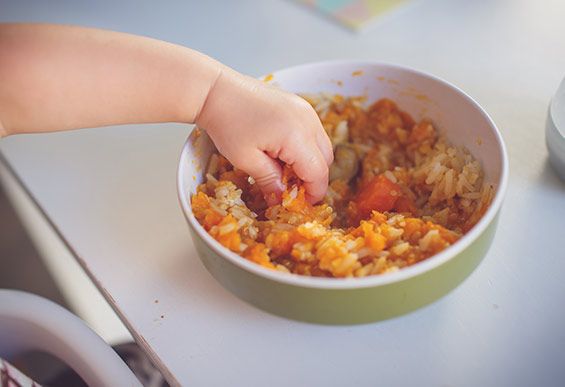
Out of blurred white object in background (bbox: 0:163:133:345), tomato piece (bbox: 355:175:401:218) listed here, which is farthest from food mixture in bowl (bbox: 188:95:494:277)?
blurred white object in background (bbox: 0:163:133:345)

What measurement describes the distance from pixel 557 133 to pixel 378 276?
1.07ft

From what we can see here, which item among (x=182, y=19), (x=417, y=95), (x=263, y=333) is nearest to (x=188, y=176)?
(x=263, y=333)

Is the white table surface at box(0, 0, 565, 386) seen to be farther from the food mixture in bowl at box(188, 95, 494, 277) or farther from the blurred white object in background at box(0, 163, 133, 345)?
the blurred white object in background at box(0, 163, 133, 345)

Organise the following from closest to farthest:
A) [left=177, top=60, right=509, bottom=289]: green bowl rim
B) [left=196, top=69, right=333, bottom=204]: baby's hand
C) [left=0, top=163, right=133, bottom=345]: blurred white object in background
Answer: [left=177, top=60, right=509, bottom=289]: green bowl rim < [left=196, top=69, right=333, bottom=204]: baby's hand < [left=0, top=163, right=133, bottom=345]: blurred white object in background

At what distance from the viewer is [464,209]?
0.66 meters

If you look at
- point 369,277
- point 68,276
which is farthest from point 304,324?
point 68,276

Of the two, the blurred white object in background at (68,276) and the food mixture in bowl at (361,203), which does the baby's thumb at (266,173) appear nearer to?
the food mixture in bowl at (361,203)

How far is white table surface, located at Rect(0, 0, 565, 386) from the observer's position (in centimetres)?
59

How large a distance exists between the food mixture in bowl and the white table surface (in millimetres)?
82

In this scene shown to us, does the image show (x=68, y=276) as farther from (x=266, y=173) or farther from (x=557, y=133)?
(x=557, y=133)

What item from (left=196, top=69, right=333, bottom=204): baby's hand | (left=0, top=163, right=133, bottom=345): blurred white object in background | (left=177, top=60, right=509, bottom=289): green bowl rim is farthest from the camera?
(left=0, top=163, right=133, bottom=345): blurred white object in background

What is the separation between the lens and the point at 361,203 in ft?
2.31

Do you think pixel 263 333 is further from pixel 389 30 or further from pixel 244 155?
pixel 389 30

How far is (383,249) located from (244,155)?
0.19 metres
